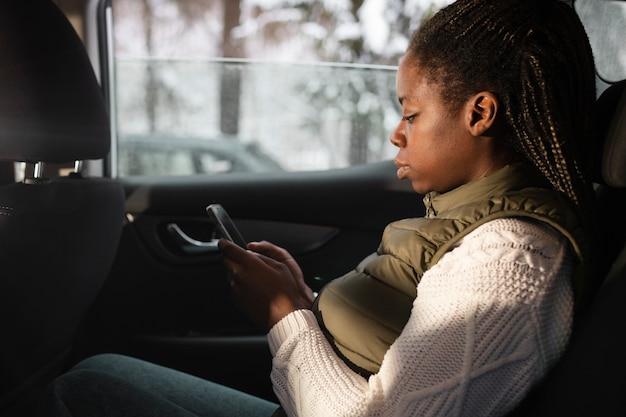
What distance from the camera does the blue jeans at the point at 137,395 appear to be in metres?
1.23

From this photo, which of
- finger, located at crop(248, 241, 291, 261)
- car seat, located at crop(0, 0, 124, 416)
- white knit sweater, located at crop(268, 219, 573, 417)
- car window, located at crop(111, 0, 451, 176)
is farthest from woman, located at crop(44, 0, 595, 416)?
car window, located at crop(111, 0, 451, 176)

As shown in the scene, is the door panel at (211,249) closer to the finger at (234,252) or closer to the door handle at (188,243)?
the door handle at (188,243)

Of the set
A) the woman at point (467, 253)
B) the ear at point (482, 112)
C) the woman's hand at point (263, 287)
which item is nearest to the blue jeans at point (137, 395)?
the woman at point (467, 253)

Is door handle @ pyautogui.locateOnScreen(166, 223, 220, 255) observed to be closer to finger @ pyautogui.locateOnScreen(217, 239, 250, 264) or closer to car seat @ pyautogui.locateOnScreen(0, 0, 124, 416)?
car seat @ pyautogui.locateOnScreen(0, 0, 124, 416)

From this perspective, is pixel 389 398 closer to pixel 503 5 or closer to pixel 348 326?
pixel 348 326

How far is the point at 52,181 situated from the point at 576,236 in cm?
101

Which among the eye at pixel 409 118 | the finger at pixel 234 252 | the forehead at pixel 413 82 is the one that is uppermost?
the forehead at pixel 413 82

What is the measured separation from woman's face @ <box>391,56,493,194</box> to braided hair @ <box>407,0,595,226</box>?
0.08 ft

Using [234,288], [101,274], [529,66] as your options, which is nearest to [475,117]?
[529,66]

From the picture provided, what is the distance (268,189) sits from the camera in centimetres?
231

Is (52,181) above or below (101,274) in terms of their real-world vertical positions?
above

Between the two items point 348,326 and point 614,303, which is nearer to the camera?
point 614,303

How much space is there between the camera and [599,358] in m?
0.92

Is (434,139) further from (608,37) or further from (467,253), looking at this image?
(608,37)
